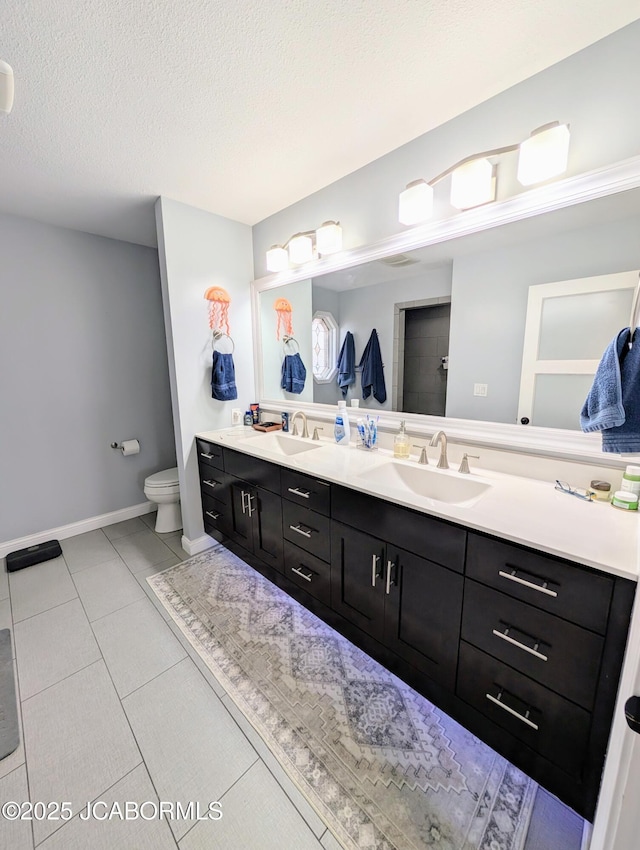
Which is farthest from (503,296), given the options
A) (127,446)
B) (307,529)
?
(127,446)

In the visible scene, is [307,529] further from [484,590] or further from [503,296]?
[503,296]

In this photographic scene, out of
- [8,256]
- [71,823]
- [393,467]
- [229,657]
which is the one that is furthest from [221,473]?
[8,256]

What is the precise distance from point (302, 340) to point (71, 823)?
232 cm

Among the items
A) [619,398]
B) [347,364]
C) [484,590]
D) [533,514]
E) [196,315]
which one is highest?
[196,315]

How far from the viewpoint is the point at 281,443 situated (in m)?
2.20

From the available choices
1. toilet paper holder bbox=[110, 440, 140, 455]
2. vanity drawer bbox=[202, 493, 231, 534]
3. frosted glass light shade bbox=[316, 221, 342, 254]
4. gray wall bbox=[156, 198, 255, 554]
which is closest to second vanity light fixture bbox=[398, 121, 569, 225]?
frosted glass light shade bbox=[316, 221, 342, 254]

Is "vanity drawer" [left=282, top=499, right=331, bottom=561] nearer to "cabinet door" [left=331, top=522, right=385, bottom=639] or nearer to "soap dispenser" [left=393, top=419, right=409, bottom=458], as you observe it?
"cabinet door" [left=331, top=522, right=385, bottom=639]

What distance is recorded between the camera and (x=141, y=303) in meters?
2.83

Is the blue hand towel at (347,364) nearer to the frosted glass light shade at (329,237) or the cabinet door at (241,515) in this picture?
the frosted glass light shade at (329,237)

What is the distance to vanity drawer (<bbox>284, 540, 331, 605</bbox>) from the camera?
1568 millimetres

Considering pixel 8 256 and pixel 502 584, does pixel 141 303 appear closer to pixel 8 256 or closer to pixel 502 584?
pixel 8 256

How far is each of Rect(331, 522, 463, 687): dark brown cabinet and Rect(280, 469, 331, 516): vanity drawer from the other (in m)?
0.11

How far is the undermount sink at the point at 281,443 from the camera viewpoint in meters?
2.04

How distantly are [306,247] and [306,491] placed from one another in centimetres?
148
